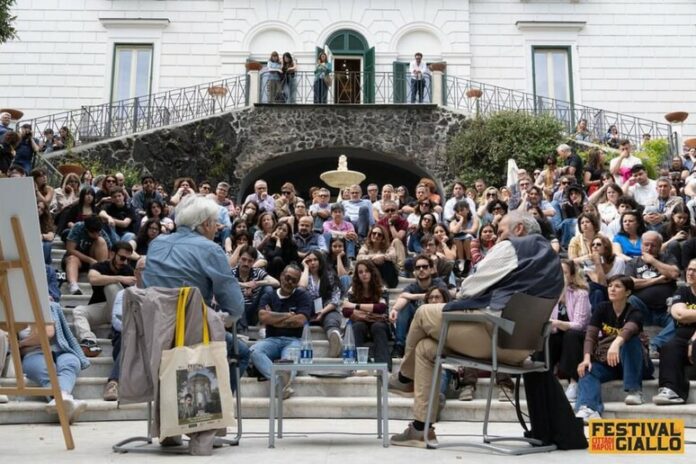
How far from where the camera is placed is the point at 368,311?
8141 millimetres

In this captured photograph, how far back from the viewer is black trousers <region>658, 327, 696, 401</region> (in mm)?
6824

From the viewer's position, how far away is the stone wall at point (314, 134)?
64.5 feet

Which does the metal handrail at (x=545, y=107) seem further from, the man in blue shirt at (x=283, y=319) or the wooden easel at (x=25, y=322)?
the wooden easel at (x=25, y=322)

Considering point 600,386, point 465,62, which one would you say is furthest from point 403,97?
point 600,386

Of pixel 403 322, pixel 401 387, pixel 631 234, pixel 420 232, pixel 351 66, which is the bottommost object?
pixel 401 387

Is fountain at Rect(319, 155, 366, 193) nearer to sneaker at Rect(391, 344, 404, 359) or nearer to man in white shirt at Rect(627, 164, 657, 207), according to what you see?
man in white shirt at Rect(627, 164, 657, 207)

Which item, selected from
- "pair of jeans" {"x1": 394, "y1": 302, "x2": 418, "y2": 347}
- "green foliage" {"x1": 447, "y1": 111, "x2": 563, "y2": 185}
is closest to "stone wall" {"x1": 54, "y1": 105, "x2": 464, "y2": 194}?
"green foliage" {"x1": 447, "y1": 111, "x2": 563, "y2": 185}

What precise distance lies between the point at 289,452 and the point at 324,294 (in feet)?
13.5

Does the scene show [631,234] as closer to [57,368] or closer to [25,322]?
[57,368]

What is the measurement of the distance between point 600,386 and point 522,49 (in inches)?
668

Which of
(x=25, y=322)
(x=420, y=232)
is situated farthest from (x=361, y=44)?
(x=25, y=322)

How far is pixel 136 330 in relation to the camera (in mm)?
4965

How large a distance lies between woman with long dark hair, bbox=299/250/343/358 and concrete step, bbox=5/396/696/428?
3.59 ft

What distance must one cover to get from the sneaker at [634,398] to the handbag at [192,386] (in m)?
3.60
